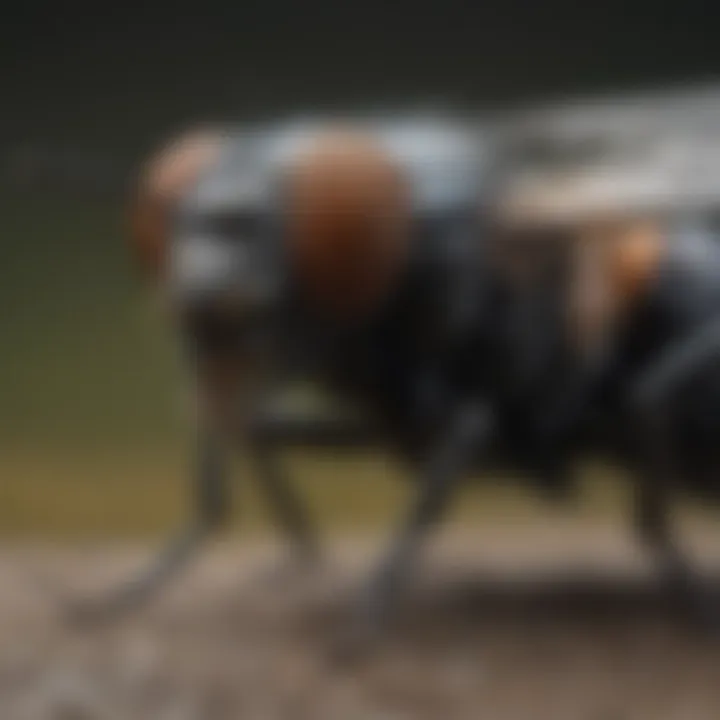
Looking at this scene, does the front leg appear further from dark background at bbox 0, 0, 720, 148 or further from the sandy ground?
dark background at bbox 0, 0, 720, 148

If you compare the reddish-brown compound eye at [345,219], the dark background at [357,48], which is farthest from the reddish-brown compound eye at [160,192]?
the dark background at [357,48]

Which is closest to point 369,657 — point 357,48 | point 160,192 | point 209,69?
point 160,192

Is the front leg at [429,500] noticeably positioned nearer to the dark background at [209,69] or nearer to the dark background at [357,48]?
the dark background at [209,69]

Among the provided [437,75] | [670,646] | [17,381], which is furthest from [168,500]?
[670,646]

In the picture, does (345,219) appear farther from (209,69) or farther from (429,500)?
(209,69)

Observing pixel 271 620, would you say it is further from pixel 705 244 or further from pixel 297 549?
pixel 705 244

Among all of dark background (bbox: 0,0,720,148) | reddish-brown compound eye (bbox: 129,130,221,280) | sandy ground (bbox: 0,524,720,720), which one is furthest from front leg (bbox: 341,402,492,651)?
dark background (bbox: 0,0,720,148)
